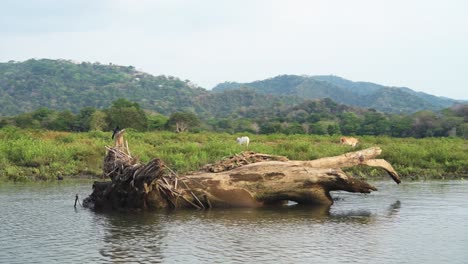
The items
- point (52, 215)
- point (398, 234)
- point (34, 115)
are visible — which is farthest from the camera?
point (34, 115)

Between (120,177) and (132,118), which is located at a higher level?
(132,118)

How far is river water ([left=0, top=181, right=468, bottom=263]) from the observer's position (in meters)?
11.3

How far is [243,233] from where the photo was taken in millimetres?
13438

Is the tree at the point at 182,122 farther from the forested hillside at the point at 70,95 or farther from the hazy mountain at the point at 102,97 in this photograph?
the forested hillside at the point at 70,95

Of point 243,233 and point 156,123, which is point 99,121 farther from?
point 243,233

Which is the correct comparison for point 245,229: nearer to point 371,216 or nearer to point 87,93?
point 371,216

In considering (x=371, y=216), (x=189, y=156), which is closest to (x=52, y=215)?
(x=371, y=216)

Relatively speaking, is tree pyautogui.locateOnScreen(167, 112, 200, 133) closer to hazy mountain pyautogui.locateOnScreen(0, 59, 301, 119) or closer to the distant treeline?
the distant treeline

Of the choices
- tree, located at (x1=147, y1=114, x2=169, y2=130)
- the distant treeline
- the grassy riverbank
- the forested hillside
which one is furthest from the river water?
the forested hillside

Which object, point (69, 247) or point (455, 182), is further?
point (455, 182)

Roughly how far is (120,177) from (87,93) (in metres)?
166

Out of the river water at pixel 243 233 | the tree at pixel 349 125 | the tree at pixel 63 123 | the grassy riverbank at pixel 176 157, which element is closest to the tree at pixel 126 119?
the tree at pixel 63 123

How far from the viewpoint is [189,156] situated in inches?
1102

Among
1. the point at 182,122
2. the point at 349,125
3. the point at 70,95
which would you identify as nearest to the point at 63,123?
the point at 182,122
